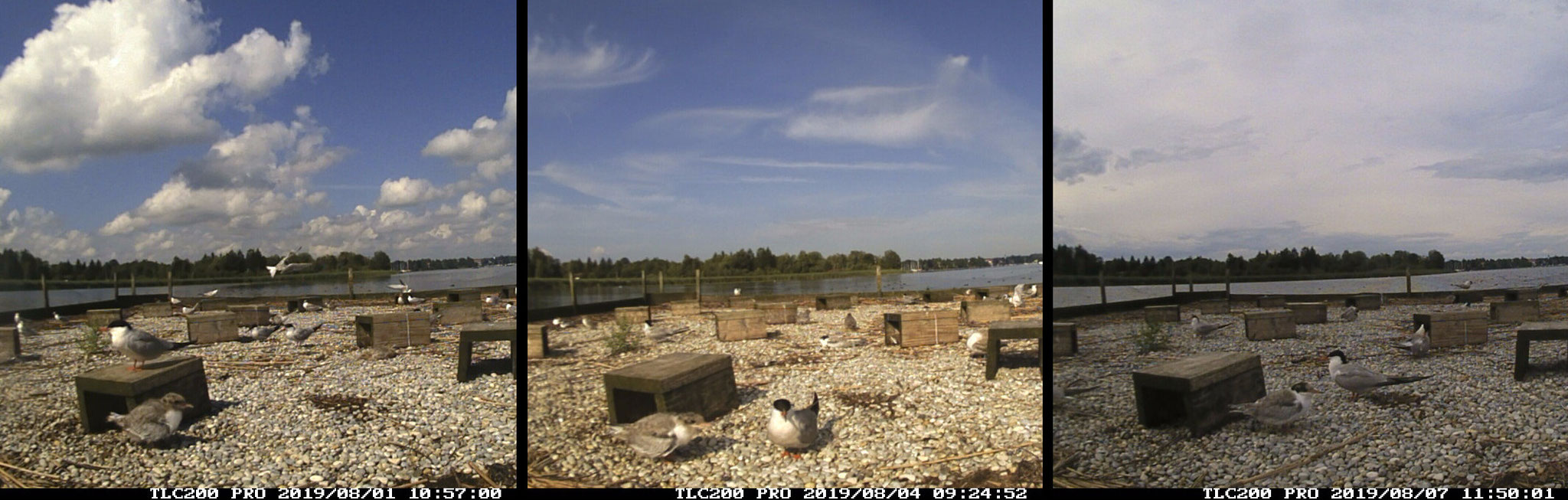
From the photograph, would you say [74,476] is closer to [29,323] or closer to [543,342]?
[29,323]

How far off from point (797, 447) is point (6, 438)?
144 inches

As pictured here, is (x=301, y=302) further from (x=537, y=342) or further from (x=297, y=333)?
(x=537, y=342)

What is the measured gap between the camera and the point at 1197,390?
272cm

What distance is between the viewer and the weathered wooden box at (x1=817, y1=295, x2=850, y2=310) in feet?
17.5

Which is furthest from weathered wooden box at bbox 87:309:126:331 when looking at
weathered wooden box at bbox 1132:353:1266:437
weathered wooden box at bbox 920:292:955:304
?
Result: weathered wooden box at bbox 1132:353:1266:437

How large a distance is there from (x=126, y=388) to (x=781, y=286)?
3.57m

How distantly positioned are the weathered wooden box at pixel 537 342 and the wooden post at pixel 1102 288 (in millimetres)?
3417

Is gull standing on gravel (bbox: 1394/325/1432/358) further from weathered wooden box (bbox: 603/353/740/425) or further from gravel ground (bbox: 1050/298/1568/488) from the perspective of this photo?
weathered wooden box (bbox: 603/353/740/425)

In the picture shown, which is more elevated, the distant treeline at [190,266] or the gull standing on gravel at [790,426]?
the distant treeline at [190,266]

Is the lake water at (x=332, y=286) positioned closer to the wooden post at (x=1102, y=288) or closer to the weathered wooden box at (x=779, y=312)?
the weathered wooden box at (x=779, y=312)

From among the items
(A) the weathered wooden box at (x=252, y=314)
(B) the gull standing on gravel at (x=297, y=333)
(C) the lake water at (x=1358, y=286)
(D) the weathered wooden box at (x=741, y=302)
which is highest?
(C) the lake water at (x=1358, y=286)

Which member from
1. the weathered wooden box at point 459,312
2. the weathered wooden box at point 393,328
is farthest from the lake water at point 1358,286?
the weathered wooden box at point 393,328

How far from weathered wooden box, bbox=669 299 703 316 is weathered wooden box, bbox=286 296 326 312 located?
249 cm

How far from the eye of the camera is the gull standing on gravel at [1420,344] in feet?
10.8
